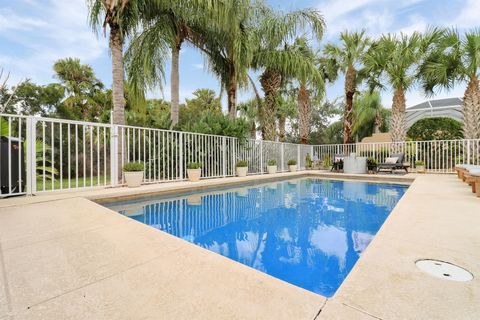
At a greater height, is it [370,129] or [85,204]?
[370,129]

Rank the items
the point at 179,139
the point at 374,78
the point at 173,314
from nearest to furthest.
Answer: the point at 173,314 < the point at 179,139 < the point at 374,78

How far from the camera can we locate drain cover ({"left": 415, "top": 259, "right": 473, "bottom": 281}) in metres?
1.45

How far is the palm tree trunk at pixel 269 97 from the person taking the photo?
435 inches

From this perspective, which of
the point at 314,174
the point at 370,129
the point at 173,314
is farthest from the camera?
the point at 370,129

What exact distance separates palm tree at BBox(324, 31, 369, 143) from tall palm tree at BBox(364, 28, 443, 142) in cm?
56

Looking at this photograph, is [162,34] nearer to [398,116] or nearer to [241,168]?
[241,168]

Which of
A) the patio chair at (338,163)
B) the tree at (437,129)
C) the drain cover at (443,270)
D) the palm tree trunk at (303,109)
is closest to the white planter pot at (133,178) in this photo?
the drain cover at (443,270)

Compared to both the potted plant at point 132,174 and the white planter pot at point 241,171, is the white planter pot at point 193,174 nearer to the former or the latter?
the potted plant at point 132,174

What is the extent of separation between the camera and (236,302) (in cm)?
120

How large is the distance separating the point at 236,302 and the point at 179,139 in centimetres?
649

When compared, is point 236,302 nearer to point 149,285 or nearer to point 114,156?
point 149,285

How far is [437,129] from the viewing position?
40.1 feet

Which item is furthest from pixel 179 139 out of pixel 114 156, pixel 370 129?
pixel 370 129

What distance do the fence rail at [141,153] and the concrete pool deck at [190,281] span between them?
237cm
